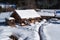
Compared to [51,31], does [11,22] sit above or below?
below

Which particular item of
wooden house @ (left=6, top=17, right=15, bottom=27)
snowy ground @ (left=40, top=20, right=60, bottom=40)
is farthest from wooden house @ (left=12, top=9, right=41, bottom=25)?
snowy ground @ (left=40, top=20, right=60, bottom=40)

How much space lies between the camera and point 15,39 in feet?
23.7

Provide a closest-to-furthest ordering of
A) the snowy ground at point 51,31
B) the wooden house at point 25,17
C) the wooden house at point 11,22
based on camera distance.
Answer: the snowy ground at point 51,31
the wooden house at point 11,22
the wooden house at point 25,17

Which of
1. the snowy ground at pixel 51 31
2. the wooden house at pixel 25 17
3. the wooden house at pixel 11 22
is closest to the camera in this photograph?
the snowy ground at pixel 51 31

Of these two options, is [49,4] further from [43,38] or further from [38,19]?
[43,38]

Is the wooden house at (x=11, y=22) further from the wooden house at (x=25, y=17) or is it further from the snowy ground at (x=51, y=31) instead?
the snowy ground at (x=51, y=31)

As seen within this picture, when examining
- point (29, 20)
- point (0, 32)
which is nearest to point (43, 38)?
point (0, 32)

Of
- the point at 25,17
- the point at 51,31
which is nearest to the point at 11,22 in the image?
the point at 25,17

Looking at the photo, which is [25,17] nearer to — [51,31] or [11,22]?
[11,22]

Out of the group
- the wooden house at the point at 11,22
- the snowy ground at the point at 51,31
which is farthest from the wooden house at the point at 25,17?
the snowy ground at the point at 51,31

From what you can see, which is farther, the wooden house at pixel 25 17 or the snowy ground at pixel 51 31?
the wooden house at pixel 25 17

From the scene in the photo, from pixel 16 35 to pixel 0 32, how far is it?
791 millimetres

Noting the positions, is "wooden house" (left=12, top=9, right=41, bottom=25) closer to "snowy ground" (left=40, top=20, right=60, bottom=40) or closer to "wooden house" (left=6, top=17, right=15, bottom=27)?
"wooden house" (left=6, top=17, right=15, bottom=27)

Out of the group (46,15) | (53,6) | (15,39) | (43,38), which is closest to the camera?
(43,38)
